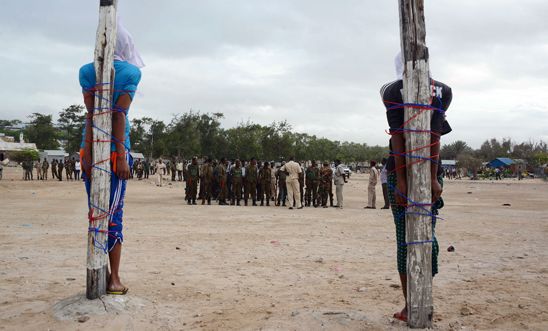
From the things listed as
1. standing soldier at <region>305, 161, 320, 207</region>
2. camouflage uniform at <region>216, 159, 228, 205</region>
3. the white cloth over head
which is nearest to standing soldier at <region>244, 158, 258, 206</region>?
camouflage uniform at <region>216, 159, 228, 205</region>

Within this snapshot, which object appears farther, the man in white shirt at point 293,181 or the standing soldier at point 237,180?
the standing soldier at point 237,180

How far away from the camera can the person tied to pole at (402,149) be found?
3320 millimetres

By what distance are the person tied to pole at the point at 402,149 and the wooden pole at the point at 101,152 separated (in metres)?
2.24

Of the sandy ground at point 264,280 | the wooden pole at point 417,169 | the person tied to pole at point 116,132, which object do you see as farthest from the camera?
the person tied to pole at point 116,132

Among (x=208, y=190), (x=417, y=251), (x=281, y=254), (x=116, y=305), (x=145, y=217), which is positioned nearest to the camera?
(x=417, y=251)

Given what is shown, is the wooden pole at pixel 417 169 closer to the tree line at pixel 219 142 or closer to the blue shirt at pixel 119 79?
the blue shirt at pixel 119 79

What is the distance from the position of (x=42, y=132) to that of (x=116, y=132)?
3409 inches

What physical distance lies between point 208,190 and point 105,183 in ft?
44.6

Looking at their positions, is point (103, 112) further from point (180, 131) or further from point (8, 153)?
point (8, 153)

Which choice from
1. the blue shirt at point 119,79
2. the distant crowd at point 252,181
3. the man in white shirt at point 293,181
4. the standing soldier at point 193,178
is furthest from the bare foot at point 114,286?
the standing soldier at point 193,178

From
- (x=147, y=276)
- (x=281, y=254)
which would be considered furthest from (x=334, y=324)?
(x=281, y=254)

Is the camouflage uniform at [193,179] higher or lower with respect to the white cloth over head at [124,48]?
lower

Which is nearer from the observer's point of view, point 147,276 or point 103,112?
point 103,112

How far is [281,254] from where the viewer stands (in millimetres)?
6359
